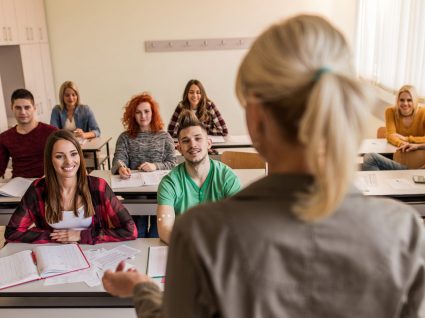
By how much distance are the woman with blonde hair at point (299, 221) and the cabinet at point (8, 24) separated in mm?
5148

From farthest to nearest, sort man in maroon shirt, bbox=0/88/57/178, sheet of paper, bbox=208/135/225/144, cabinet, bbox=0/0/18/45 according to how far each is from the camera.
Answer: cabinet, bbox=0/0/18/45, sheet of paper, bbox=208/135/225/144, man in maroon shirt, bbox=0/88/57/178

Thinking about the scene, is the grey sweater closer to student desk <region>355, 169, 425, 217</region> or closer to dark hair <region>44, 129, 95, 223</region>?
dark hair <region>44, 129, 95, 223</region>

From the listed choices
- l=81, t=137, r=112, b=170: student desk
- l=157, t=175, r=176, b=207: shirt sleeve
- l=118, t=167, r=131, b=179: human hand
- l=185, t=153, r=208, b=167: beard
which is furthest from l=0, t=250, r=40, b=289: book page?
l=81, t=137, r=112, b=170: student desk

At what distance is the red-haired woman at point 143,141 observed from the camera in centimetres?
371

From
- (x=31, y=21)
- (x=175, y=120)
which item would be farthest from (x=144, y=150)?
(x=31, y=21)

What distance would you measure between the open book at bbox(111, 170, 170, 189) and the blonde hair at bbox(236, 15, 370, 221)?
8.81 ft

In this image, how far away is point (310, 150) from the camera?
24.4 inches

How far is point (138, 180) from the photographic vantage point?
335 cm

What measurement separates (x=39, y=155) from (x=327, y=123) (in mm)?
3522

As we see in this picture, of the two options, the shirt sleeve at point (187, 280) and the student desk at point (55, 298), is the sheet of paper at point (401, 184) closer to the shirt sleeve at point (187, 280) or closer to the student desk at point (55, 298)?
the student desk at point (55, 298)

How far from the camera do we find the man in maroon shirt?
367 centimetres

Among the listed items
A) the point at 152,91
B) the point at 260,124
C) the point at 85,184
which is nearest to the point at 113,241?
the point at 85,184

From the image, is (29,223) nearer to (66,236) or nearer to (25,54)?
(66,236)

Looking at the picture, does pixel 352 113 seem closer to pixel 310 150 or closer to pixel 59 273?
pixel 310 150
